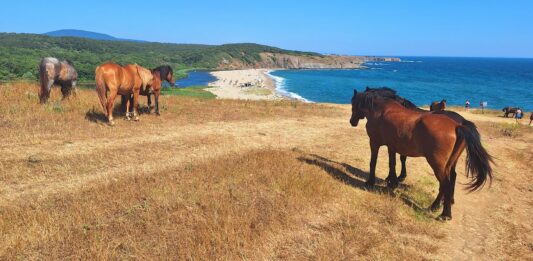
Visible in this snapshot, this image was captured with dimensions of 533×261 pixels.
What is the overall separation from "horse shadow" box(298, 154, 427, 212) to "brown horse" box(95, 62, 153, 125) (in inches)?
296

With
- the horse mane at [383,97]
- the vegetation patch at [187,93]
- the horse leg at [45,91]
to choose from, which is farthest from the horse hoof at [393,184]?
the vegetation patch at [187,93]

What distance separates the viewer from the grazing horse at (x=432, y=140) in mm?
6789

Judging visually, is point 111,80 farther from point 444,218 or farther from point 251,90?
point 251,90

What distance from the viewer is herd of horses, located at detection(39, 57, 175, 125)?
504 inches

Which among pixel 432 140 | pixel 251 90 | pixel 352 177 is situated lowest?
pixel 352 177

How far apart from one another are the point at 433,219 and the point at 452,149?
4.86ft

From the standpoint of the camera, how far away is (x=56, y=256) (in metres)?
4.79

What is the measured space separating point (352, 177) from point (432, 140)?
2.78 m

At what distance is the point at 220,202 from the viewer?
6621 mm

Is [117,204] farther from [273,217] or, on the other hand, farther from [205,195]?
[273,217]

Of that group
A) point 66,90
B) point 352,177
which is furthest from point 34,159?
point 66,90

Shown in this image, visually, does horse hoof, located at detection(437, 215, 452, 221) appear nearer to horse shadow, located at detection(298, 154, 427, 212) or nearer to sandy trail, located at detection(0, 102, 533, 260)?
sandy trail, located at detection(0, 102, 533, 260)

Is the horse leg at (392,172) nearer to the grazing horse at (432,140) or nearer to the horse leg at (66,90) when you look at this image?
the grazing horse at (432,140)

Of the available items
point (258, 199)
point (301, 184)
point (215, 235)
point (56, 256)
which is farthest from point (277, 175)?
point (56, 256)
